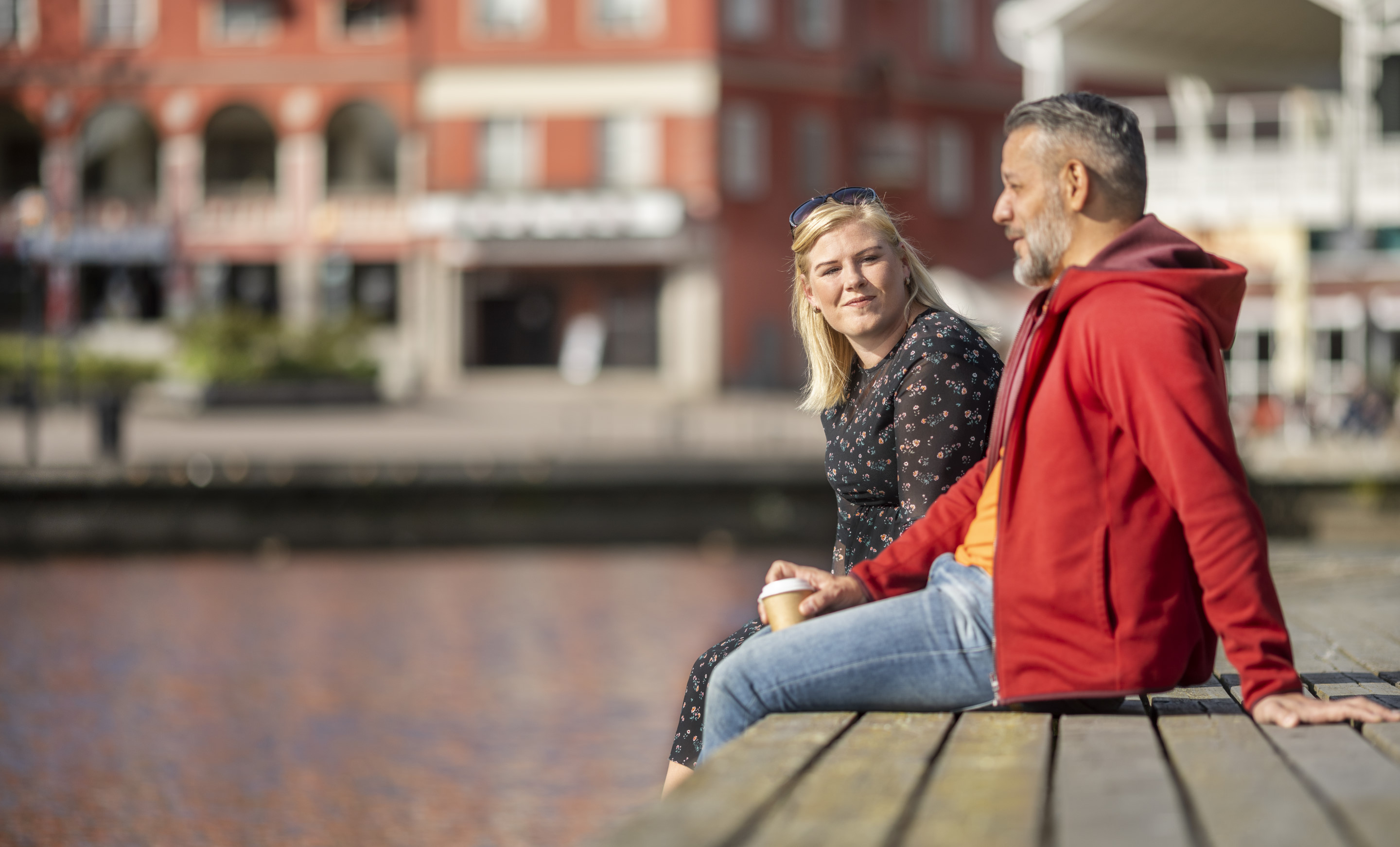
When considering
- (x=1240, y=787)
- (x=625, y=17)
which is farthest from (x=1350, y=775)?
(x=625, y=17)

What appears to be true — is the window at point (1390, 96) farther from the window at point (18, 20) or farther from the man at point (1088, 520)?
the man at point (1088, 520)

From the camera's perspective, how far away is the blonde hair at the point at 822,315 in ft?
12.4

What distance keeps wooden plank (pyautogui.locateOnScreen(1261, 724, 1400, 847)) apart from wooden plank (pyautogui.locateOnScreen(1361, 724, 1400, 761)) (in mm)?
20

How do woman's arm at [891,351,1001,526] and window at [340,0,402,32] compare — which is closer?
woman's arm at [891,351,1001,526]

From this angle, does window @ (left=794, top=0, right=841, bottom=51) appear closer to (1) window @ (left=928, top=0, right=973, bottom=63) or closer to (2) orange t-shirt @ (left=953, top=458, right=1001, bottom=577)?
(1) window @ (left=928, top=0, right=973, bottom=63)

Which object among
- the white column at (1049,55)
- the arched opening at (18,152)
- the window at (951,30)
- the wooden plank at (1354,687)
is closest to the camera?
the wooden plank at (1354,687)

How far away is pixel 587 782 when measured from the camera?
8492mm

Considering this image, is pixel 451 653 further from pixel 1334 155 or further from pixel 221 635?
pixel 1334 155

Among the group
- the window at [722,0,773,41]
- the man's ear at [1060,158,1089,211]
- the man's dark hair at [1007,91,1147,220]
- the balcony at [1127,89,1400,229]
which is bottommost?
the man's ear at [1060,158,1089,211]

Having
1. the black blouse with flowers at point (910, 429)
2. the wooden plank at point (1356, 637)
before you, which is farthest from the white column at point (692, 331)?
the black blouse with flowers at point (910, 429)

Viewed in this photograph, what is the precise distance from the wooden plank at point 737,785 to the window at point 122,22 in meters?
39.3

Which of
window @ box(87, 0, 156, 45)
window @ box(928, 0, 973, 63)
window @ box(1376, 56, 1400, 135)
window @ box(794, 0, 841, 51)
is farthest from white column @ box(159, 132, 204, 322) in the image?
window @ box(1376, 56, 1400, 135)

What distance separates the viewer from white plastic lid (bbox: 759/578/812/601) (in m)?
3.39

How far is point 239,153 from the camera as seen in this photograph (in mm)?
40156
